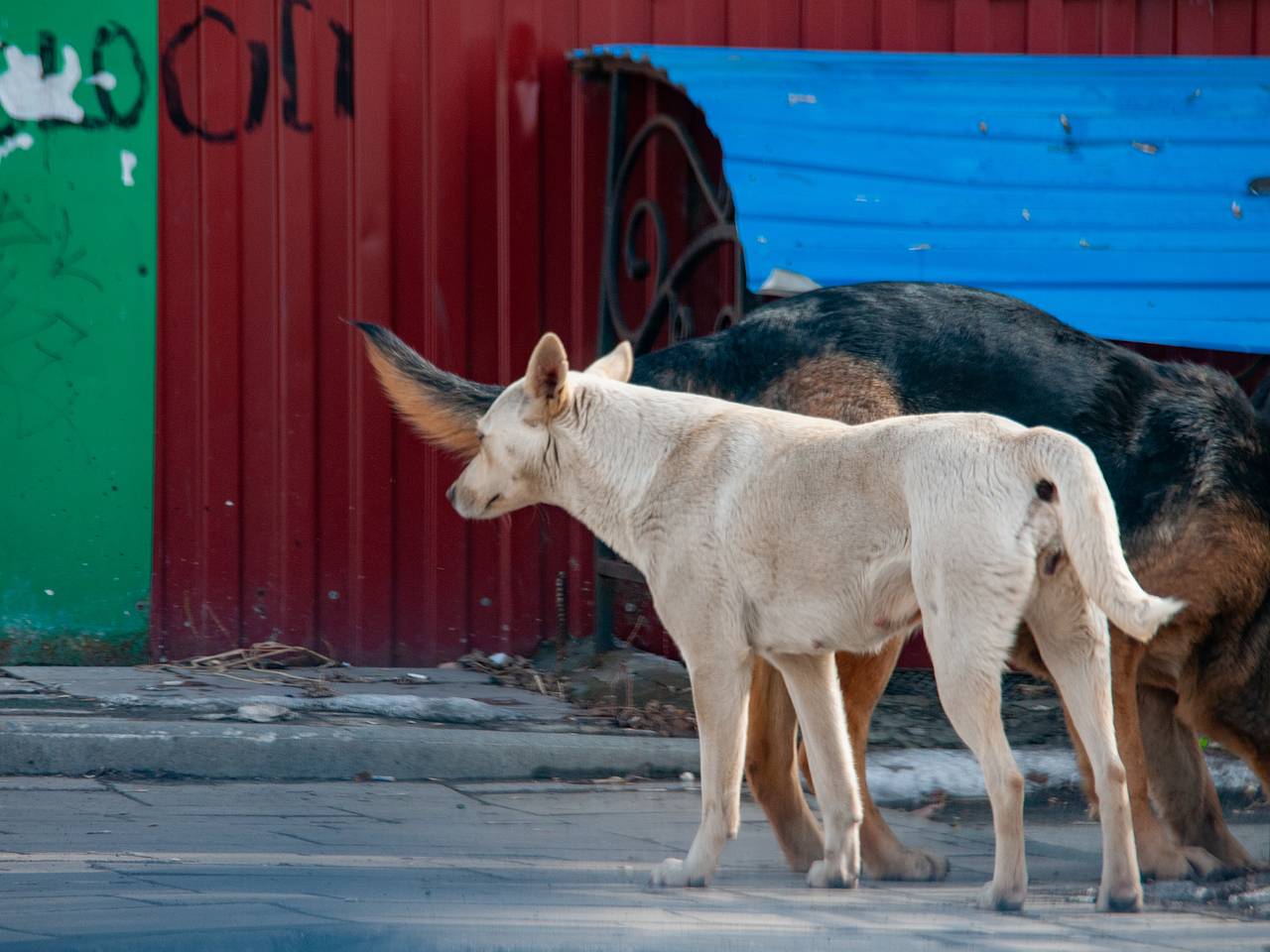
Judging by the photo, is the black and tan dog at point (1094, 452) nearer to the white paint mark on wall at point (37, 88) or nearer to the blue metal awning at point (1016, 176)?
the blue metal awning at point (1016, 176)

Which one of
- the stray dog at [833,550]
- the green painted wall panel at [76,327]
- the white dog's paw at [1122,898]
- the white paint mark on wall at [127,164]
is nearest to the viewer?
the stray dog at [833,550]

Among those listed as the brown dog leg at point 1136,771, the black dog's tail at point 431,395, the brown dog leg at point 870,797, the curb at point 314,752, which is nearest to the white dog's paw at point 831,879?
the brown dog leg at point 870,797

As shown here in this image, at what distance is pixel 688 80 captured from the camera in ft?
25.2

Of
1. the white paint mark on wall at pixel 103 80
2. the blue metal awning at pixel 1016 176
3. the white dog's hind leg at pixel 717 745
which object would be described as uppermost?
the white paint mark on wall at pixel 103 80

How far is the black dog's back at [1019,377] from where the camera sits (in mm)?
5598

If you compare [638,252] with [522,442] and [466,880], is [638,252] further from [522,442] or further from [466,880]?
[466,880]

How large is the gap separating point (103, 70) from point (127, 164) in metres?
0.46

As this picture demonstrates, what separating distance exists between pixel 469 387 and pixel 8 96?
12.8ft

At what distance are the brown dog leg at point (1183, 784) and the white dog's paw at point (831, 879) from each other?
129 centimetres

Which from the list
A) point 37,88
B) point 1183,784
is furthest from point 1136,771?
point 37,88

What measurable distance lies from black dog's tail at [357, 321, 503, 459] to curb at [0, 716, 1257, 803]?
5.26 ft

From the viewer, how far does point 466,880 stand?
16.2 ft

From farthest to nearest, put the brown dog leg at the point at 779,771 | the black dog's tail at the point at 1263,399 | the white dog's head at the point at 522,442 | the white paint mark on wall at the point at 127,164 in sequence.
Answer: the white paint mark on wall at the point at 127,164 → the black dog's tail at the point at 1263,399 → the brown dog leg at the point at 779,771 → the white dog's head at the point at 522,442

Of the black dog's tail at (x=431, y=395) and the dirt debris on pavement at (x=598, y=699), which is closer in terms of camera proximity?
the black dog's tail at (x=431, y=395)
